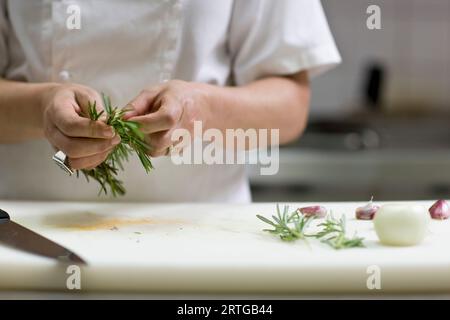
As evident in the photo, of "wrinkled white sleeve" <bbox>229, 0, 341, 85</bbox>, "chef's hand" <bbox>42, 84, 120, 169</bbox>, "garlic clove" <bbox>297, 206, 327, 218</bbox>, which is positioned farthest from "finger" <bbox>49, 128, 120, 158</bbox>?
"wrinkled white sleeve" <bbox>229, 0, 341, 85</bbox>

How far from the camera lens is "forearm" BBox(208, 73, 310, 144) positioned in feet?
3.12

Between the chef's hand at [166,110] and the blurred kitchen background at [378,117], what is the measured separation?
97cm

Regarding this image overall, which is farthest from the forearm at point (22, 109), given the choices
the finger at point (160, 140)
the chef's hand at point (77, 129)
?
the finger at point (160, 140)

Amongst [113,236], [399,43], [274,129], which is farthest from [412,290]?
[399,43]

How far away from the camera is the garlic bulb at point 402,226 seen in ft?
2.36

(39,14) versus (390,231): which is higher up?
(39,14)

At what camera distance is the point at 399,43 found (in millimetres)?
2488

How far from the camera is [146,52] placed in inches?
40.3

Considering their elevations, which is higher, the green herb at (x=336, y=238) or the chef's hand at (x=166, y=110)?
the chef's hand at (x=166, y=110)

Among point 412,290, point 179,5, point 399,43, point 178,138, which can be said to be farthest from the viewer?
point 399,43

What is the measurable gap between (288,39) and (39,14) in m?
0.34

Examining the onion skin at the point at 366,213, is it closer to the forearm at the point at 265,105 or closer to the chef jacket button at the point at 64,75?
the forearm at the point at 265,105

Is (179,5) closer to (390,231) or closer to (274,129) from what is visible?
(274,129)

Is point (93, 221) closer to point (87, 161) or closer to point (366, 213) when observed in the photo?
point (87, 161)
